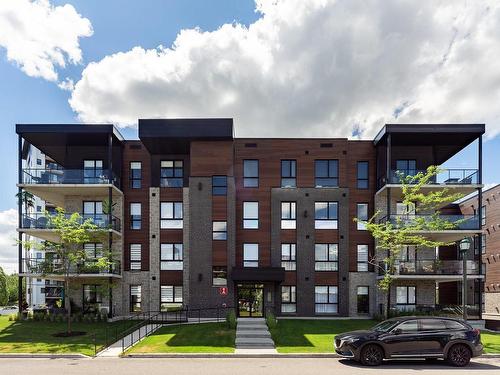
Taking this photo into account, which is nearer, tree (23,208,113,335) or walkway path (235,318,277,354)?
walkway path (235,318,277,354)

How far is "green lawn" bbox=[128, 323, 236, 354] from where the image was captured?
14.9 meters

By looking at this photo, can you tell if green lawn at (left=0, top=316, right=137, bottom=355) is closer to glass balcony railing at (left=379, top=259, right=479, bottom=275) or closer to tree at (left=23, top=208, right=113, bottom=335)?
tree at (left=23, top=208, right=113, bottom=335)

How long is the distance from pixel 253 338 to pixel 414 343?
7633mm

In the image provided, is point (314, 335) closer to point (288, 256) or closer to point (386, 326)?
point (386, 326)

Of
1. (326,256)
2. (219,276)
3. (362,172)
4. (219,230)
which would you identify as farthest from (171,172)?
(362,172)

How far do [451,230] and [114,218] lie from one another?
22.3 m

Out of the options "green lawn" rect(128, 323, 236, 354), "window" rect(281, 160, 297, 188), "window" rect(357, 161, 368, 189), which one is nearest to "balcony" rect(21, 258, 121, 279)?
"green lawn" rect(128, 323, 236, 354)

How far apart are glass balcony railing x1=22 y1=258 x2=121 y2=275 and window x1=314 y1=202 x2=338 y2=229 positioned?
13.9 metres

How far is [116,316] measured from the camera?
2486cm

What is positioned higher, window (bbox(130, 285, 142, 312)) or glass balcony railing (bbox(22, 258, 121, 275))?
Answer: glass balcony railing (bbox(22, 258, 121, 275))

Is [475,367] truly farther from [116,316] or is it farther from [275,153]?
[116,316]

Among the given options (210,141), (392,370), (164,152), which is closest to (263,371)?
(392,370)

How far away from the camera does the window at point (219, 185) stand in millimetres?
24656

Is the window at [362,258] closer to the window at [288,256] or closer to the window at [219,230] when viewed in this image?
the window at [288,256]
